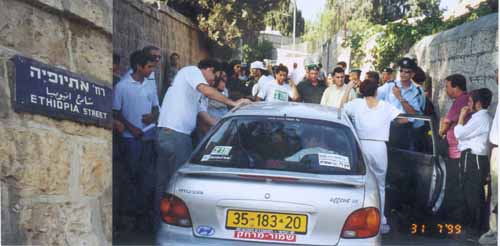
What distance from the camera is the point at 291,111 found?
518 centimetres

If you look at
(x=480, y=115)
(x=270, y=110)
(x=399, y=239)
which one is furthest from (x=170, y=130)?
(x=480, y=115)

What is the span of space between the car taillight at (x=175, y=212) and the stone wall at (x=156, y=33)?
505cm

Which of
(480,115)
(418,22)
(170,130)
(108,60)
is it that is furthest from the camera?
(418,22)

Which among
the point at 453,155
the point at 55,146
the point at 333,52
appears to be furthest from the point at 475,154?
the point at 333,52

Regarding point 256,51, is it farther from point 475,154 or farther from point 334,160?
point 334,160

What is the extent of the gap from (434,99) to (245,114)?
682 centimetres

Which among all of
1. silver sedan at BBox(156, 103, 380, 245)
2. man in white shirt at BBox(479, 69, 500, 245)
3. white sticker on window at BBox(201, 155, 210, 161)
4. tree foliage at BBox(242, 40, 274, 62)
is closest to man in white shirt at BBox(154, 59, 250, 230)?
white sticker on window at BBox(201, 155, 210, 161)

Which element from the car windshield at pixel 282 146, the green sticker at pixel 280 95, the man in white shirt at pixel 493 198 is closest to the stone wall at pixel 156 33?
the green sticker at pixel 280 95

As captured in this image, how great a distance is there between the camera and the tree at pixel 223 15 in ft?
54.4

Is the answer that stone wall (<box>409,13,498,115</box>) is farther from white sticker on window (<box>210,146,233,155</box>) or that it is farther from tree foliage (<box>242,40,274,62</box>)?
tree foliage (<box>242,40,274,62</box>)

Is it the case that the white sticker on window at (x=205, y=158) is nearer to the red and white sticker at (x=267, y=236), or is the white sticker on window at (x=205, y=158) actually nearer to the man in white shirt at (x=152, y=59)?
the red and white sticker at (x=267, y=236)

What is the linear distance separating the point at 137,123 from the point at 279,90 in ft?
12.3

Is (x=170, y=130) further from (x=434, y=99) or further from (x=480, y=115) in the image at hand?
(x=434, y=99)

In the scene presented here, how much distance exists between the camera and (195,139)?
6.58m
